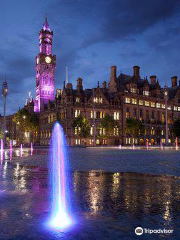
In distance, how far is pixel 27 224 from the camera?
618 cm

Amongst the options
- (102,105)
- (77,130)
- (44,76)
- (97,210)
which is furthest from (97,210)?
(44,76)

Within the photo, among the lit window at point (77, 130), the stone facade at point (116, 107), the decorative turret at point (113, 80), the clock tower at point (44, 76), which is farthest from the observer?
the clock tower at point (44, 76)

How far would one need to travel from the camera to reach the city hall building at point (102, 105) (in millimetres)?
86625

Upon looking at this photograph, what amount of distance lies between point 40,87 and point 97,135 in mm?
37069

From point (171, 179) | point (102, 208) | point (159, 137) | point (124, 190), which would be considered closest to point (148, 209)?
point (102, 208)

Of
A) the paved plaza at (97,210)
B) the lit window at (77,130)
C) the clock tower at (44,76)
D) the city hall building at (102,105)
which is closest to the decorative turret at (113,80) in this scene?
the city hall building at (102,105)

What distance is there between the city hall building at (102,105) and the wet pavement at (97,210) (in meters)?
67.6

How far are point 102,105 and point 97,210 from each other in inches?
3298

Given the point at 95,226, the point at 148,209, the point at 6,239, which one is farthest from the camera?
the point at 148,209

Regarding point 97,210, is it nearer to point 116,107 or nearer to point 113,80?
point 116,107

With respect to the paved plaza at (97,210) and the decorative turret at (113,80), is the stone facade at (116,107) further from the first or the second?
the paved plaza at (97,210)

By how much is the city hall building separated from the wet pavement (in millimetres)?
67588

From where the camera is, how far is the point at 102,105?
90.8m

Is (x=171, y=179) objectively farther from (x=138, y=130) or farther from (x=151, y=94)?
(x=151, y=94)
